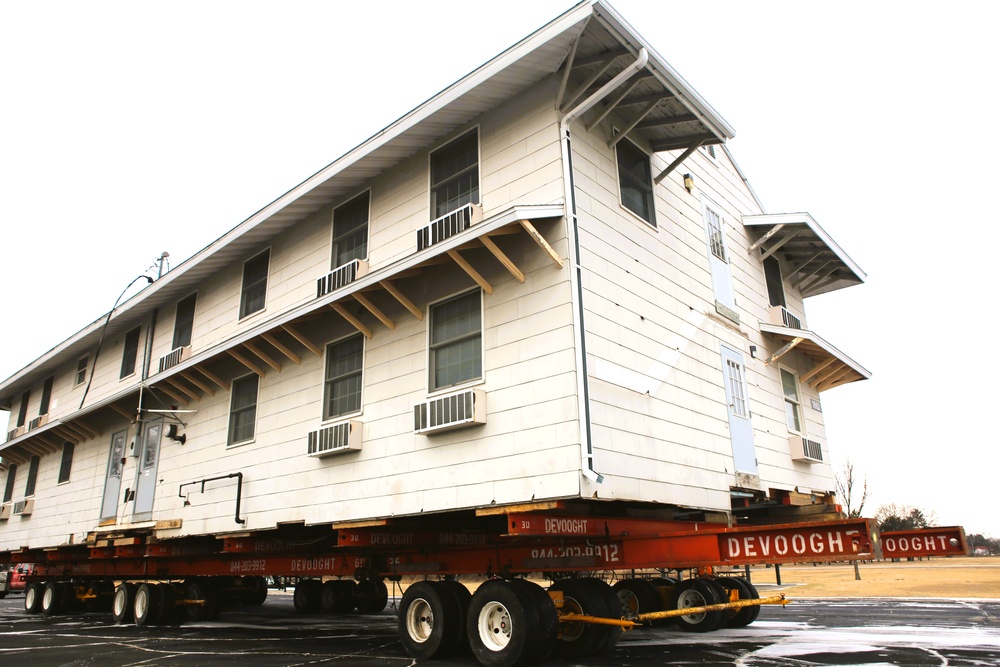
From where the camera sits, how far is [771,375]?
1367 centimetres

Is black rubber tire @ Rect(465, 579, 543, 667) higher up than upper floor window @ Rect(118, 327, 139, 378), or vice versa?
upper floor window @ Rect(118, 327, 139, 378)

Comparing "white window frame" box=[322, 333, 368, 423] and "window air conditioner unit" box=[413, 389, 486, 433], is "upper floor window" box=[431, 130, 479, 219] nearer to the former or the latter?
"white window frame" box=[322, 333, 368, 423]

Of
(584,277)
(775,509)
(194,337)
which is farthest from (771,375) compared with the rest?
(194,337)

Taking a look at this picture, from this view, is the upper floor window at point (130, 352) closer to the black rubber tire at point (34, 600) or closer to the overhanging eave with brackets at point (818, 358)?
the black rubber tire at point (34, 600)

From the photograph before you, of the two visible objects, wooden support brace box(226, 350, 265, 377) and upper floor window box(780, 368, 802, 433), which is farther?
upper floor window box(780, 368, 802, 433)

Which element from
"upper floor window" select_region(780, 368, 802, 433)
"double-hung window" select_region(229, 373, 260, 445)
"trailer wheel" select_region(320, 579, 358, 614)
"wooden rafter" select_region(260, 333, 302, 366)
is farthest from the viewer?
"trailer wheel" select_region(320, 579, 358, 614)

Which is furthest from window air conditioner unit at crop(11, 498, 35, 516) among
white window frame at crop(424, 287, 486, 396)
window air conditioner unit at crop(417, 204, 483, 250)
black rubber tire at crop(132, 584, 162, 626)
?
window air conditioner unit at crop(417, 204, 483, 250)

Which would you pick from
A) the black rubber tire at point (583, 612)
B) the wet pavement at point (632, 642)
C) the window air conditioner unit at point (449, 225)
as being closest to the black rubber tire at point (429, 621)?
the wet pavement at point (632, 642)

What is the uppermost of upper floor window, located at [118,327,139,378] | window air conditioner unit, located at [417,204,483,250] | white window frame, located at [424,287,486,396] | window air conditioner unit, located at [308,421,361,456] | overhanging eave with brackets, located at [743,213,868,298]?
overhanging eave with brackets, located at [743,213,868,298]

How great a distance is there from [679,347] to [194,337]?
10.9 m

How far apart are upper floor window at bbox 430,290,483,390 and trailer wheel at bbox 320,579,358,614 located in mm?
12529

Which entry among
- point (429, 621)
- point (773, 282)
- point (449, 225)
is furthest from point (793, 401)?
point (429, 621)

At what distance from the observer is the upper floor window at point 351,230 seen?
12.7m

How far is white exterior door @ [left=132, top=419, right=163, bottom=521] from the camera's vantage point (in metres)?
15.7
